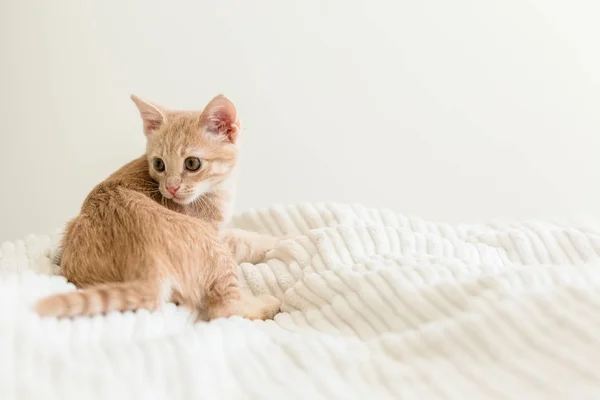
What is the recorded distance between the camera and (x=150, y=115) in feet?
5.62

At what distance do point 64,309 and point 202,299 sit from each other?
1.18ft

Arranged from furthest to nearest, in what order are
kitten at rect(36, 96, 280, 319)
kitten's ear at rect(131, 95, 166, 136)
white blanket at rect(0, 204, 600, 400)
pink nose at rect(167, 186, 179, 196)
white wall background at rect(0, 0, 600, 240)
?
white wall background at rect(0, 0, 600, 240) < kitten's ear at rect(131, 95, 166, 136) < pink nose at rect(167, 186, 179, 196) < kitten at rect(36, 96, 280, 319) < white blanket at rect(0, 204, 600, 400)

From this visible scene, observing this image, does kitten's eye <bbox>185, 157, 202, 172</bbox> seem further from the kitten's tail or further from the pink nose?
the kitten's tail

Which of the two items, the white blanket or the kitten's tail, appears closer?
the white blanket

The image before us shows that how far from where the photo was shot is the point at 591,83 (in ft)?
8.02

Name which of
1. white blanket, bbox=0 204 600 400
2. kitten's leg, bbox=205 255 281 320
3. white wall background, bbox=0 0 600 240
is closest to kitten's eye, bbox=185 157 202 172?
kitten's leg, bbox=205 255 281 320

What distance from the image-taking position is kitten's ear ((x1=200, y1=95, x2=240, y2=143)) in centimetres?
162

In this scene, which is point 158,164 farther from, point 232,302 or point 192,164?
point 232,302

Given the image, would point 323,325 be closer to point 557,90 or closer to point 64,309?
point 64,309

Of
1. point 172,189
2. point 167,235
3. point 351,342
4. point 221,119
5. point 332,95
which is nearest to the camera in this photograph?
point 351,342

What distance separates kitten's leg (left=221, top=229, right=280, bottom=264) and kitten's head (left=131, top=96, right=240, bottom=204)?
164 mm

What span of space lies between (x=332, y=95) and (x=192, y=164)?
3.43 ft

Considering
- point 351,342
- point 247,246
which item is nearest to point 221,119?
point 247,246

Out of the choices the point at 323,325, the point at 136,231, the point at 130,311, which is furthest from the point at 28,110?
the point at 323,325
